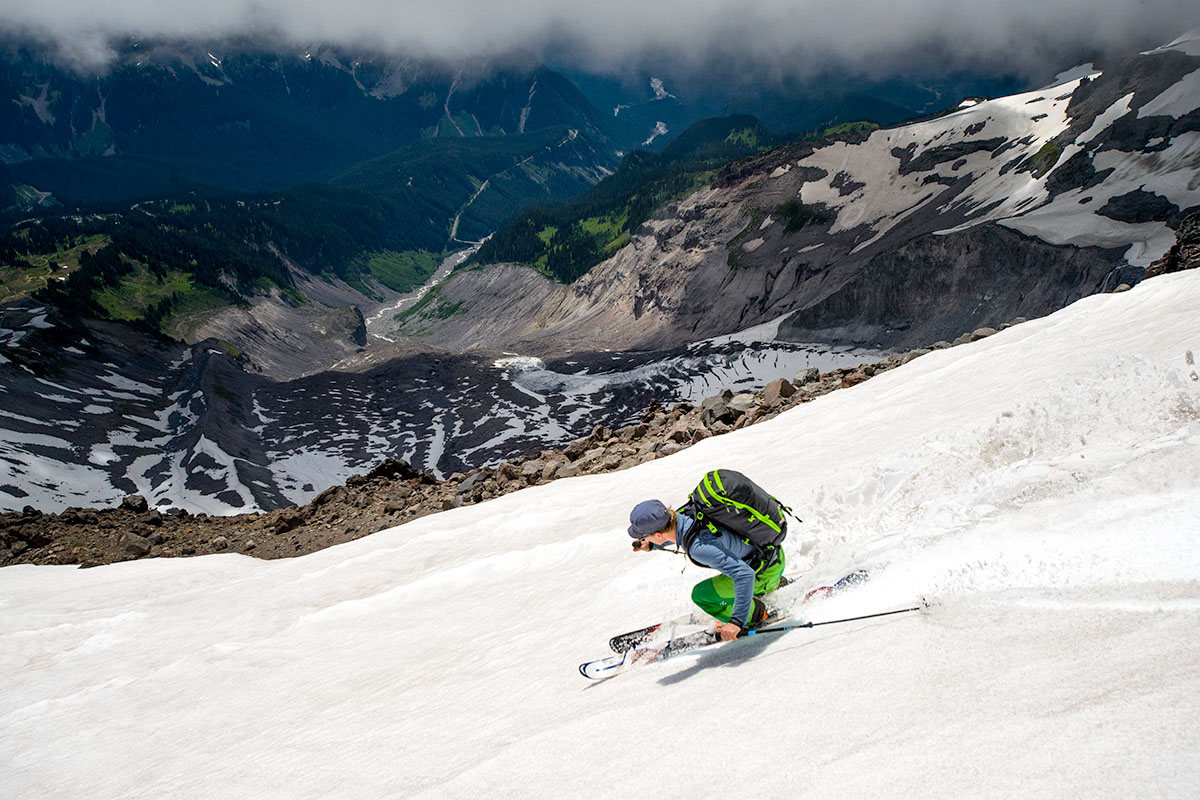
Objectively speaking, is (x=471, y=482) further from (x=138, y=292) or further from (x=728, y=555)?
(x=138, y=292)

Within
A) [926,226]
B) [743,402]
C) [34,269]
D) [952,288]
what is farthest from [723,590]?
[34,269]

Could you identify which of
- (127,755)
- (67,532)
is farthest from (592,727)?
(67,532)

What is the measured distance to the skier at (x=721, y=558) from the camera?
691 centimetres

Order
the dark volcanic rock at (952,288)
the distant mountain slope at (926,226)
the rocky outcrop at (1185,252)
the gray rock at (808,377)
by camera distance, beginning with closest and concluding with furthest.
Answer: the rocky outcrop at (1185,252), the gray rock at (808,377), the dark volcanic rock at (952,288), the distant mountain slope at (926,226)

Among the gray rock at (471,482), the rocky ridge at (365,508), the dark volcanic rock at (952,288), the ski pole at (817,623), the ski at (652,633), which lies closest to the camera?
the ski pole at (817,623)

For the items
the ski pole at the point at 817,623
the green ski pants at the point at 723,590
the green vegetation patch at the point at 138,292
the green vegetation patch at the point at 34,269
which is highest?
the green vegetation patch at the point at 34,269

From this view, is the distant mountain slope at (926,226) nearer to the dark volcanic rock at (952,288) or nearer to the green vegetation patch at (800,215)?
the dark volcanic rock at (952,288)

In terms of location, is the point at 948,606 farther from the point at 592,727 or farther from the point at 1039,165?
the point at 1039,165

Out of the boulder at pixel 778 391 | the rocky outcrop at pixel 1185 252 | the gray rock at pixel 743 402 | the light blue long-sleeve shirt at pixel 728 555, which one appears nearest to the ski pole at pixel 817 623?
the light blue long-sleeve shirt at pixel 728 555

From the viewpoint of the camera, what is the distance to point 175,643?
51.8 ft

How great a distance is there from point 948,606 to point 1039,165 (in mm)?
108961

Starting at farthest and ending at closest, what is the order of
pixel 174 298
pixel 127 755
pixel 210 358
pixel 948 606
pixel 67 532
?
pixel 174 298 → pixel 210 358 → pixel 67 532 → pixel 127 755 → pixel 948 606

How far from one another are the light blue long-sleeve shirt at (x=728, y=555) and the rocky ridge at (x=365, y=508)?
15.0m

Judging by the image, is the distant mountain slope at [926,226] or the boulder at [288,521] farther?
the distant mountain slope at [926,226]
